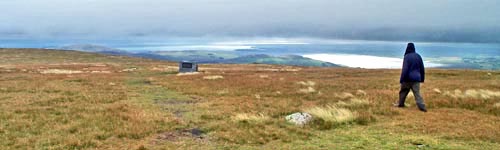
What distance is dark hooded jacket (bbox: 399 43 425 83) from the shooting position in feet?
56.2

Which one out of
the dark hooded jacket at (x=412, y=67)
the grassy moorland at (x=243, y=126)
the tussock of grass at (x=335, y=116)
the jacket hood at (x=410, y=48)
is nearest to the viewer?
the grassy moorland at (x=243, y=126)

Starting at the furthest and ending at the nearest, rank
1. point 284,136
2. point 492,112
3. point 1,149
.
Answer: point 492,112, point 284,136, point 1,149

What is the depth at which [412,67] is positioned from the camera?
17.2 metres

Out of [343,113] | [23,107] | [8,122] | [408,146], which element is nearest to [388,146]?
[408,146]

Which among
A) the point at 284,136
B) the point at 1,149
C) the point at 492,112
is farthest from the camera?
the point at 492,112

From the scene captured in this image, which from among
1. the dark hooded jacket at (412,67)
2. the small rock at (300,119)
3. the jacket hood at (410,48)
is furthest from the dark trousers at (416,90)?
the small rock at (300,119)

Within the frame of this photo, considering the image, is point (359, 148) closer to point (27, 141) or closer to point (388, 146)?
point (388, 146)

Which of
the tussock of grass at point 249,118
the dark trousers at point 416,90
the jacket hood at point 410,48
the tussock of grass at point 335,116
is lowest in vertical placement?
the tussock of grass at point 249,118

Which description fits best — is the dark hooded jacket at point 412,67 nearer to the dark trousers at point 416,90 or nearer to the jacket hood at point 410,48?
the jacket hood at point 410,48

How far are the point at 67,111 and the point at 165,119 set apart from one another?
4.73 m

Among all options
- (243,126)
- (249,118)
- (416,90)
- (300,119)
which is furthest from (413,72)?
(243,126)

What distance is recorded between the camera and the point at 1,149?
34.7 feet

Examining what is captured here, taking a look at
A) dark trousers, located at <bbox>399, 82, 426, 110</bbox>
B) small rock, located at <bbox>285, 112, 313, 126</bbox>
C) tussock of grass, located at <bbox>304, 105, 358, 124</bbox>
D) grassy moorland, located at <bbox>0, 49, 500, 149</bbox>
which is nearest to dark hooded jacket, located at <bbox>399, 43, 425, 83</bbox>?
dark trousers, located at <bbox>399, 82, 426, 110</bbox>

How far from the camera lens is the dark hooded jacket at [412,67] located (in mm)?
17141
